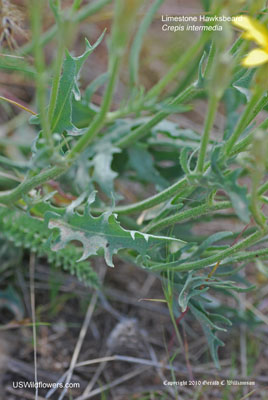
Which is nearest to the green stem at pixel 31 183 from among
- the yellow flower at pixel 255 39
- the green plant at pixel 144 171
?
the green plant at pixel 144 171

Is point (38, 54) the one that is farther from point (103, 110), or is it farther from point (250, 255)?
point (250, 255)

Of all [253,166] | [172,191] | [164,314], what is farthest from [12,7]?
[164,314]

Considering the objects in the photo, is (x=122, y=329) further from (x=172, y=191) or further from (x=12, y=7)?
(x=12, y=7)

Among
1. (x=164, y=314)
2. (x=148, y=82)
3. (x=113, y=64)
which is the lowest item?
(x=164, y=314)

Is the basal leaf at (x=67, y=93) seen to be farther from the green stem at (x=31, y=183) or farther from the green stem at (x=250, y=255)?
the green stem at (x=250, y=255)

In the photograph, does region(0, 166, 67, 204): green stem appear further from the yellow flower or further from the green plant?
the yellow flower

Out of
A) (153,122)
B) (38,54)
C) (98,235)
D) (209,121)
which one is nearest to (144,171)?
(153,122)
